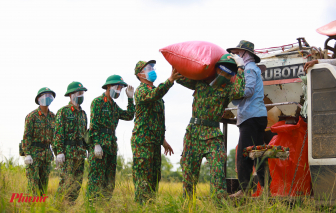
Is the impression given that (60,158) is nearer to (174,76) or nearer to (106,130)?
(106,130)

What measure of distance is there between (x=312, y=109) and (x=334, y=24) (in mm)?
1739

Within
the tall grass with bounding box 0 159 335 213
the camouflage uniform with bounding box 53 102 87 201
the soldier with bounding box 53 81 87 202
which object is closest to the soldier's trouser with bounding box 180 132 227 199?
the tall grass with bounding box 0 159 335 213

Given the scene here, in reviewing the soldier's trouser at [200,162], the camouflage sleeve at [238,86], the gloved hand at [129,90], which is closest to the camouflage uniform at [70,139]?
the gloved hand at [129,90]

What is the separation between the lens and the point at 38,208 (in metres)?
3.87

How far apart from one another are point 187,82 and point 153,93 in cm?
46

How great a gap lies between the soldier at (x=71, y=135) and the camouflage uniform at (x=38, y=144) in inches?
30.8

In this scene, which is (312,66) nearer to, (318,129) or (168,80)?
(318,129)

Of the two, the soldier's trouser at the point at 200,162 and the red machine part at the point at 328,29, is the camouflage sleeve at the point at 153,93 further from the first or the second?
the red machine part at the point at 328,29

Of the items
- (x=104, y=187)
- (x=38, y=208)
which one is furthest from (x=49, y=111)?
(x=38, y=208)

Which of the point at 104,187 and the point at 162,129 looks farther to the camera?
the point at 104,187

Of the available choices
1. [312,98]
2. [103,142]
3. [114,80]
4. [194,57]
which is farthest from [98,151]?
[312,98]

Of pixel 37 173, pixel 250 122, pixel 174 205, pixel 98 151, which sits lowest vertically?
pixel 174 205

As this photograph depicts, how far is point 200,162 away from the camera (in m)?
4.25

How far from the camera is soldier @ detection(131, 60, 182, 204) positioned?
15.2 ft
